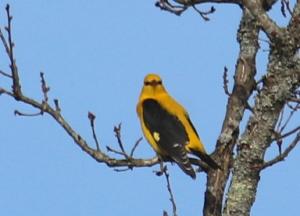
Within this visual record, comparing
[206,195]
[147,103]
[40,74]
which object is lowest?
[206,195]

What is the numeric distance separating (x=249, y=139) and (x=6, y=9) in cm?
165

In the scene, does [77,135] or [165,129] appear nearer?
[77,135]

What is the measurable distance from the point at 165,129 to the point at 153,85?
0.69 meters

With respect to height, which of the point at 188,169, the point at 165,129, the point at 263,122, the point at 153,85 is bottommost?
the point at 263,122

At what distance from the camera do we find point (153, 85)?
7.30 metres

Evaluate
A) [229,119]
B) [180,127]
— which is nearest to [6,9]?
[229,119]

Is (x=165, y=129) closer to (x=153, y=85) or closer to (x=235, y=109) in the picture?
(x=153, y=85)

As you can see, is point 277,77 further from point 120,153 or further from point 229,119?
point 120,153

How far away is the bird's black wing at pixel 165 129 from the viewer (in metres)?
6.34

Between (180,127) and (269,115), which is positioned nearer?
(269,115)

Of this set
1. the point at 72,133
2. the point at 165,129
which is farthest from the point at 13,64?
the point at 165,129

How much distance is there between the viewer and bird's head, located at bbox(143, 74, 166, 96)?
7281mm

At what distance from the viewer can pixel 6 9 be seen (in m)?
4.73

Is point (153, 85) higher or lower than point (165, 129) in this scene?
higher
